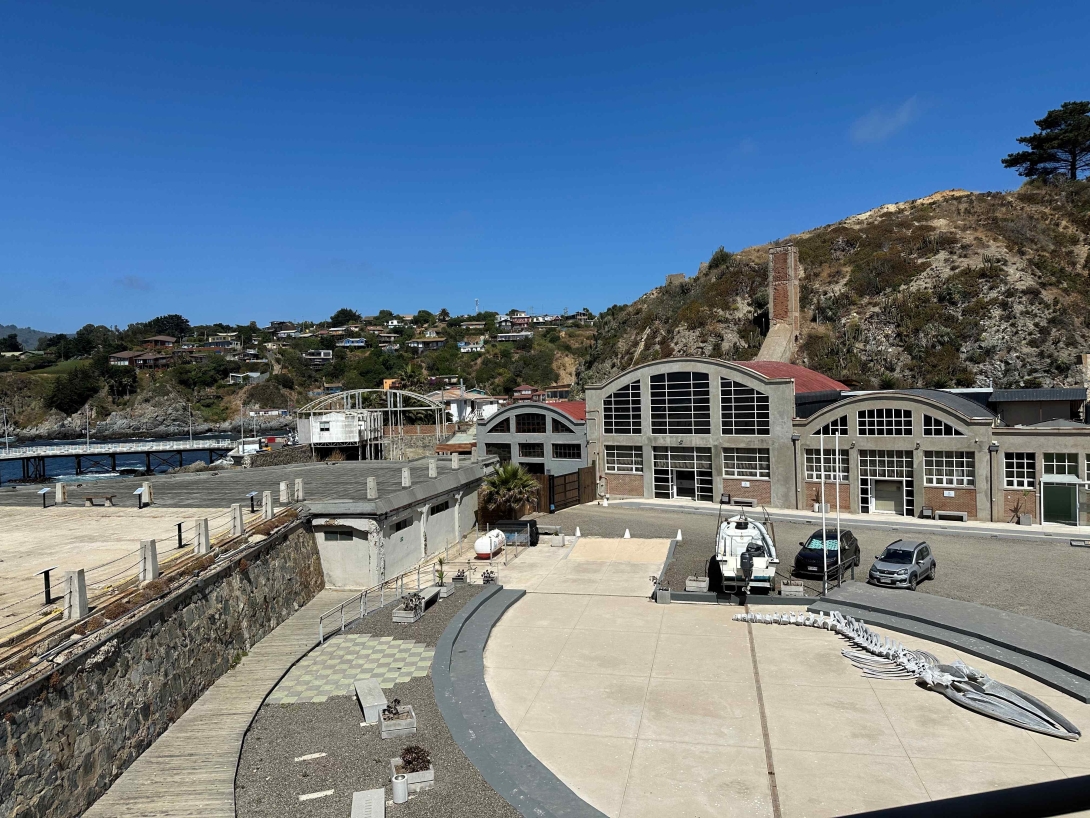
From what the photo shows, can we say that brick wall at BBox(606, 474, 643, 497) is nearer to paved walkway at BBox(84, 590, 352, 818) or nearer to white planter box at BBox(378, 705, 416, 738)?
paved walkway at BBox(84, 590, 352, 818)

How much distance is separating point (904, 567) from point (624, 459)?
79.0ft

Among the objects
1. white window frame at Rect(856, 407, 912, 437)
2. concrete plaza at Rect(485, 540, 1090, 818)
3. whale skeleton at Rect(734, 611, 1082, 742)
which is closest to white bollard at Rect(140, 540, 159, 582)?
concrete plaza at Rect(485, 540, 1090, 818)

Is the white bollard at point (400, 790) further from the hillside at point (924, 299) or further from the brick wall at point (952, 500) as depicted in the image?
the hillside at point (924, 299)

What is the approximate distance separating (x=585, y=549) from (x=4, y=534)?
67.9ft

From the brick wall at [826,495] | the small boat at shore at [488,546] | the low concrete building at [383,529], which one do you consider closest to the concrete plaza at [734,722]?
the low concrete building at [383,529]

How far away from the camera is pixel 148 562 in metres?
16.1

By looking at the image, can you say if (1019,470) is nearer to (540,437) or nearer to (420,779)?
(540,437)

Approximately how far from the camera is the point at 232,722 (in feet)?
50.1

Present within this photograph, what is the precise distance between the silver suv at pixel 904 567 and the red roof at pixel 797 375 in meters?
18.1

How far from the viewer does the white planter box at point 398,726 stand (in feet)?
46.7

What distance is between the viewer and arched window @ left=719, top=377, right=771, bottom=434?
4144 cm

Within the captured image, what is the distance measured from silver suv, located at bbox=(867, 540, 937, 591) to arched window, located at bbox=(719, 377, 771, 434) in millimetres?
16494

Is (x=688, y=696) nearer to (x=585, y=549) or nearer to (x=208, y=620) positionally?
(x=208, y=620)

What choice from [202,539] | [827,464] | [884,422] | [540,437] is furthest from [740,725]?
[540,437]
